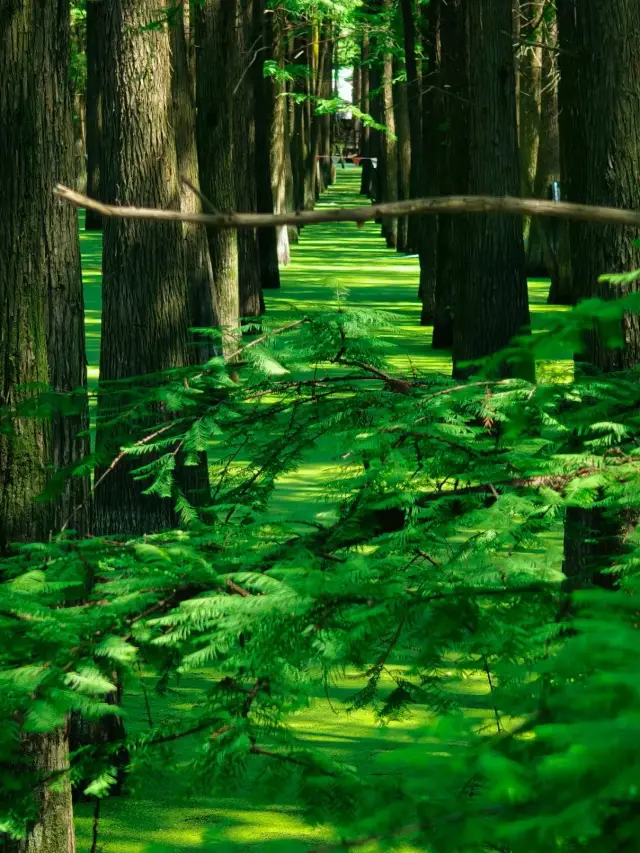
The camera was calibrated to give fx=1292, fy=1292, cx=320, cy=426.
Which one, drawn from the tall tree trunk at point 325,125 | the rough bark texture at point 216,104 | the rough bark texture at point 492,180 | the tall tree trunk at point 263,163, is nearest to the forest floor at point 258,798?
the rough bark texture at point 492,180

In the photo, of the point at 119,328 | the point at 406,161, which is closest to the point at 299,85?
the point at 406,161

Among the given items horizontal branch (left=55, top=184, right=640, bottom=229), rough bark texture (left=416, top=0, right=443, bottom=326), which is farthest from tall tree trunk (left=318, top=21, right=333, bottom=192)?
horizontal branch (left=55, top=184, right=640, bottom=229)

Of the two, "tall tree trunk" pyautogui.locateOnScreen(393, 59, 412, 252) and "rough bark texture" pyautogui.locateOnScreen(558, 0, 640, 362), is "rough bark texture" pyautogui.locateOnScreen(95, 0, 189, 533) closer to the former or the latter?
"rough bark texture" pyautogui.locateOnScreen(558, 0, 640, 362)

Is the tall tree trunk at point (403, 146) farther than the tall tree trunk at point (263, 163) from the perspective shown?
Yes

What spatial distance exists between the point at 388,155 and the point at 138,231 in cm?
2545

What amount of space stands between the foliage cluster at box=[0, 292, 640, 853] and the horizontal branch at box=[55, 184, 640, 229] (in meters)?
0.17

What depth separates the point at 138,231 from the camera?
8.43 metres

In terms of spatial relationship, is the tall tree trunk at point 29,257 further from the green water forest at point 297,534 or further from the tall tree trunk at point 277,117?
the tall tree trunk at point 277,117

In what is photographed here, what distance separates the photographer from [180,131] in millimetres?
12703

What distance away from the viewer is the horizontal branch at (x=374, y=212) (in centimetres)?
147

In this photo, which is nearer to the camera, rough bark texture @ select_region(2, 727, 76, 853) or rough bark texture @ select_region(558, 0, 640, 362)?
rough bark texture @ select_region(2, 727, 76, 853)

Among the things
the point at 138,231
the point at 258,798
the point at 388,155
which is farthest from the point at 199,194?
the point at 388,155

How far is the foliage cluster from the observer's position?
150 centimetres

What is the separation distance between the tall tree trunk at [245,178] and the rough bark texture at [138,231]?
7.61m
